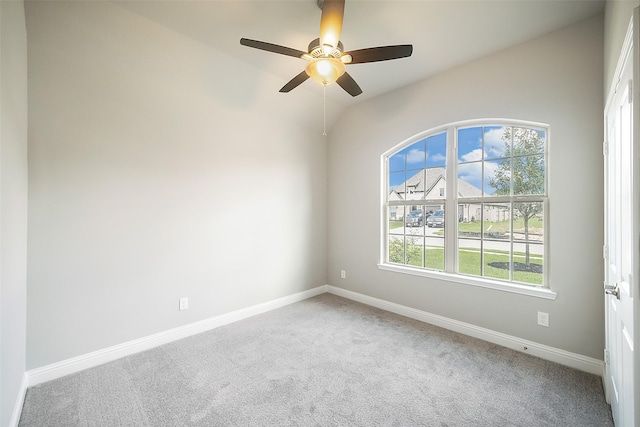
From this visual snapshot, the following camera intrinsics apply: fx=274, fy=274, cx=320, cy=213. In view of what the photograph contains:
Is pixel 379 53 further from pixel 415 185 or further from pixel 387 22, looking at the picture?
pixel 415 185

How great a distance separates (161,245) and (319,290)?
2355 millimetres

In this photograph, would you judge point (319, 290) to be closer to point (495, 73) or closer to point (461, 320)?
point (461, 320)

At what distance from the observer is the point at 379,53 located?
5.96ft

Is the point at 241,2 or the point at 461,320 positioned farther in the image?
the point at 461,320

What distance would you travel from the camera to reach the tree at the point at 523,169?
2561 mm

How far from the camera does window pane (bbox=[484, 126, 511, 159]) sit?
274 cm

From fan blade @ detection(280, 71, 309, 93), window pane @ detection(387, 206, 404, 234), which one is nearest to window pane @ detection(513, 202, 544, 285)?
window pane @ detection(387, 206, 404, 234)

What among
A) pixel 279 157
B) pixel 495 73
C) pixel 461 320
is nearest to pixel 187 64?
pixel 279 157

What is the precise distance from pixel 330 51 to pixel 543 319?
2.82 m

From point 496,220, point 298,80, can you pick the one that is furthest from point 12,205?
point 496,220

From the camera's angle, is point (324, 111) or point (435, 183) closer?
point (435, 183)

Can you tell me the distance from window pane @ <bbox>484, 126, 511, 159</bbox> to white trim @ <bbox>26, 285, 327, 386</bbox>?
10.0 feet

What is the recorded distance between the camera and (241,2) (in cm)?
207

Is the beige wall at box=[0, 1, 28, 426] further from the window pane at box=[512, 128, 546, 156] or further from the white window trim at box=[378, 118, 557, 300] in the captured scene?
the window pane at box=[512, 128, 546, 156]
